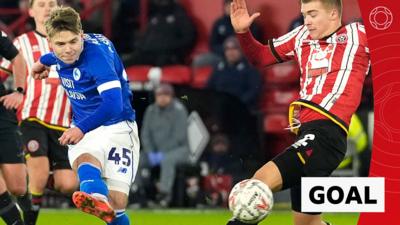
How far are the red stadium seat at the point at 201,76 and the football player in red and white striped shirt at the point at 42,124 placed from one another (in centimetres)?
515

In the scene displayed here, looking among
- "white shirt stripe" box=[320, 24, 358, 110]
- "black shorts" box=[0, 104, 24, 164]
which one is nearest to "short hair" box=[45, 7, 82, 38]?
"white shirt stripe" box=[320, 24, 358, 110]

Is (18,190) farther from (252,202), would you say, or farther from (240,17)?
(252,202)

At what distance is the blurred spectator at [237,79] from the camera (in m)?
15.7

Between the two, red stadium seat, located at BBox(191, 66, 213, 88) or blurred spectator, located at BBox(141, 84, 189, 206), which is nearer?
blurred spectator, located at BBox(141, 84, 189, 206)

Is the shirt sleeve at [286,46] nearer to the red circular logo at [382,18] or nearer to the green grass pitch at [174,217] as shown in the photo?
the red circular logo at [382,18]

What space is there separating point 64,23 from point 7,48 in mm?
1873

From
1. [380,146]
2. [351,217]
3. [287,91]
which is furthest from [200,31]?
[380,146]

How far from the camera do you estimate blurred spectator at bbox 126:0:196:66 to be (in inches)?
659

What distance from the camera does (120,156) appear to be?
9000 mm

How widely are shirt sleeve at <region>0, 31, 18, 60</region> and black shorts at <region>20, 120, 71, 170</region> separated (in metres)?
0.93

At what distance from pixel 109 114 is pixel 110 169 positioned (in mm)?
424

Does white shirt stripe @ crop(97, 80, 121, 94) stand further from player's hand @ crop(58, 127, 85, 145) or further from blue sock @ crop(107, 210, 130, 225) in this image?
blue sock @ crop(107, 210, 130, 225)

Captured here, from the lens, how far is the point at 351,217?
14180 mm

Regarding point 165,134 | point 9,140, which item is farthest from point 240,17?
point 165,134
